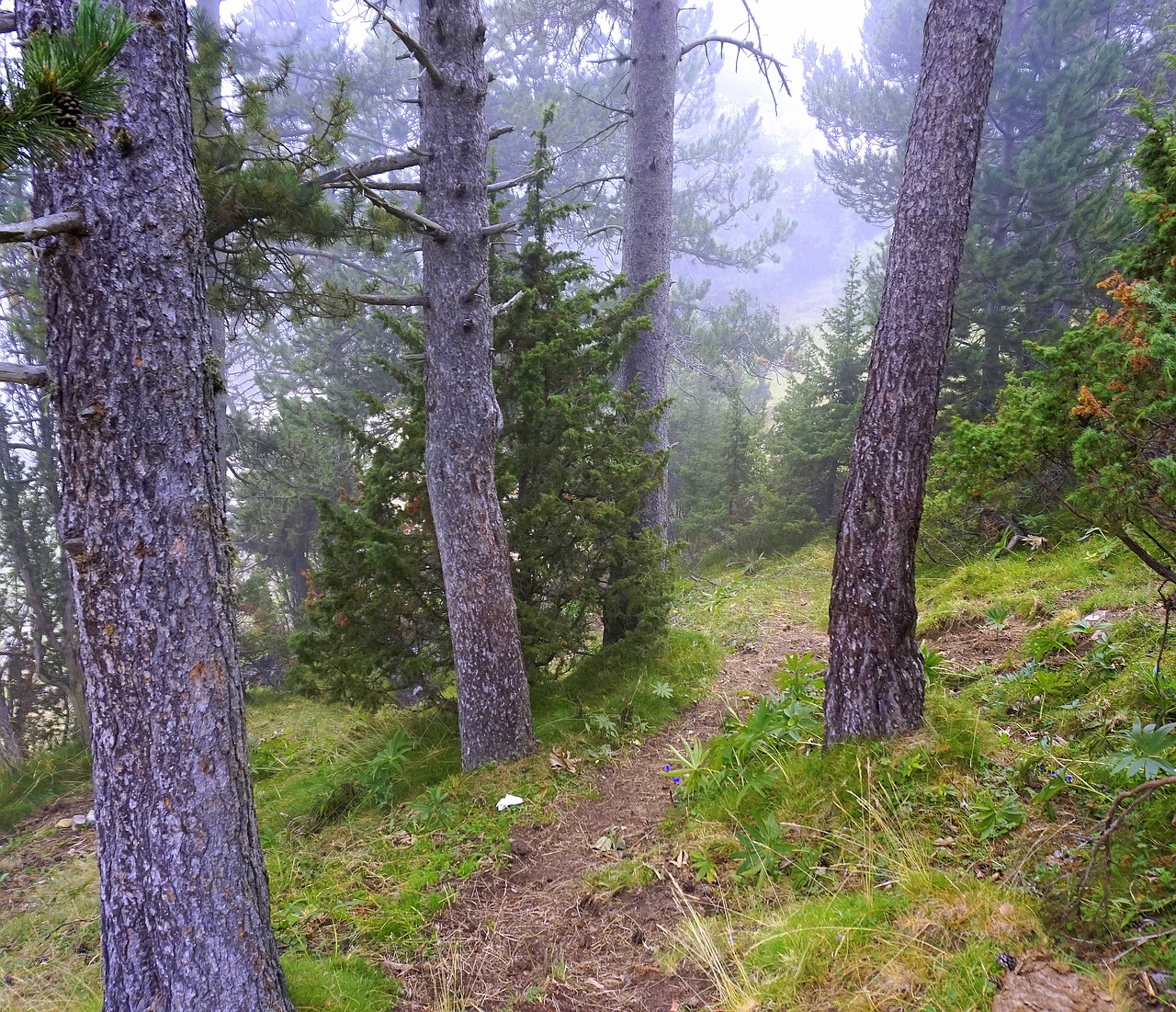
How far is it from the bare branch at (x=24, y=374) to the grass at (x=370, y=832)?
2.81 m

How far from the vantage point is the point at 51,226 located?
2297 millimetres

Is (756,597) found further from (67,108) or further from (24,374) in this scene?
(67,108)

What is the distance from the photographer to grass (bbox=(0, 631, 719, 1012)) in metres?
3.49

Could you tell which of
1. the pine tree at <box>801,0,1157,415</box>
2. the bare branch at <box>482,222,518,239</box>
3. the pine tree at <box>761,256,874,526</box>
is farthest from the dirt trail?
the pine tree at <box>761,256,874,526</box>

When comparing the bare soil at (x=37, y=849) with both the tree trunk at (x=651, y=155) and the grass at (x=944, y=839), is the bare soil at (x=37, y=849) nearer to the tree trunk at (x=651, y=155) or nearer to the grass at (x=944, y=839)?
the grass at (x=944, y=839)

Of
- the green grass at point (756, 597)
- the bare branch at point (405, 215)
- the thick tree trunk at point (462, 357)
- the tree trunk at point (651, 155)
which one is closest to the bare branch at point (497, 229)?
the thick tree trunk at point (462, 357)

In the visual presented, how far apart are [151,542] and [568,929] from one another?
2.72 m

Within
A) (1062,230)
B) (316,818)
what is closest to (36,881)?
(316,818)

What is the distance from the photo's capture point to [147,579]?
2570 mm

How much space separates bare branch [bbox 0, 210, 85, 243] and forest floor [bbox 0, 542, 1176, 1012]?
3.25 meters

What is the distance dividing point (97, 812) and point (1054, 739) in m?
4.38

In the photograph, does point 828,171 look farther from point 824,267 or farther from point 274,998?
point 824,267

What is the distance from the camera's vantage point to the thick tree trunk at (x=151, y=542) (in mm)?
2492

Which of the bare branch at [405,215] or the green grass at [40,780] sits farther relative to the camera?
the green grass at [40,780]
